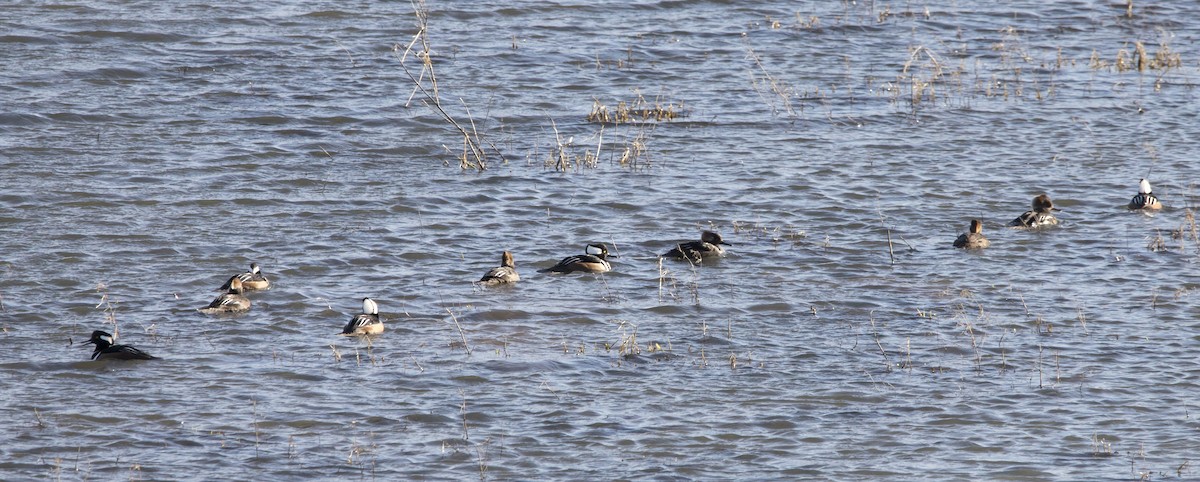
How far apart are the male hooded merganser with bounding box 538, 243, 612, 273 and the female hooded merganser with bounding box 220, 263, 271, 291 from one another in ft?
8.58

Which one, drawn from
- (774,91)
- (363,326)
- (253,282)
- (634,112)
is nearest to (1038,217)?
(634,112)

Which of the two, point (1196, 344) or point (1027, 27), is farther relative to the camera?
point (1027, 27)

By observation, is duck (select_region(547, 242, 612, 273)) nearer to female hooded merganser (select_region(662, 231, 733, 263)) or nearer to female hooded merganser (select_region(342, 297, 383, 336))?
female hooded merganser (select_region(662, 231, 733, 263))

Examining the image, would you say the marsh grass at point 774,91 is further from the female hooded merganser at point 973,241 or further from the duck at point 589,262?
the duck at point 589,262

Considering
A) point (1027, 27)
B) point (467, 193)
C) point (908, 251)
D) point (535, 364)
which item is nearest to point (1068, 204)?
point (908, 251)

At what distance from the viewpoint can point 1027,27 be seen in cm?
2669

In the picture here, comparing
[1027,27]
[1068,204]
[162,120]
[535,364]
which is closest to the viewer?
[535,364]

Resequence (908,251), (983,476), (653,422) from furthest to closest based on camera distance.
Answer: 1. (908,251)
2. (653,422)
3. (983,476)

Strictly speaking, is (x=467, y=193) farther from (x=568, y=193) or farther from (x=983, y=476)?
(x=983, y=476)

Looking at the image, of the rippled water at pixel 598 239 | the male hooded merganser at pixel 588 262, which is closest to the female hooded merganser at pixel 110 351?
the rippled water at pixel 598 239

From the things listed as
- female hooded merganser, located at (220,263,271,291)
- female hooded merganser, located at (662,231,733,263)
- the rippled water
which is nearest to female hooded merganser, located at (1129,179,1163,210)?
the rippled water

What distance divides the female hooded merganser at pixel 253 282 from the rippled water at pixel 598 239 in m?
0.10

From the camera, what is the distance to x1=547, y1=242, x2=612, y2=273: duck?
47.1 ft

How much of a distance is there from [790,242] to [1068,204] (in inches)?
144
